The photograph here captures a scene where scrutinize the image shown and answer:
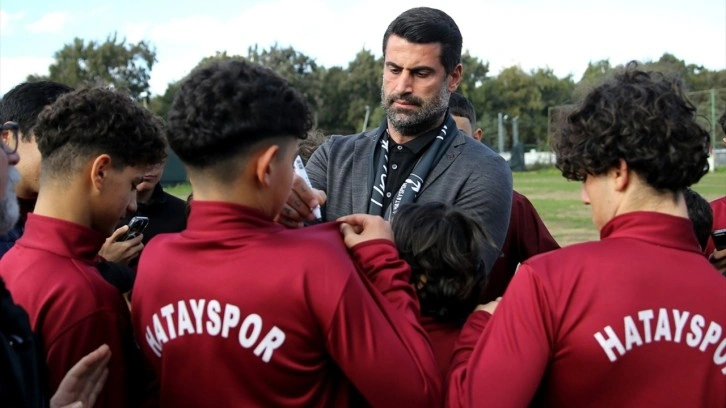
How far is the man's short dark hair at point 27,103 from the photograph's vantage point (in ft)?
11.9

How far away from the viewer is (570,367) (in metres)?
2.18

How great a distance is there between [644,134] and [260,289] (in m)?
1.22

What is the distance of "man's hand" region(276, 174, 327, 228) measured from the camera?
2.55 metres

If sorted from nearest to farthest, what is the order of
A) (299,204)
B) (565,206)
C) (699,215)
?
(299,204) → (699,215) → (565,206)

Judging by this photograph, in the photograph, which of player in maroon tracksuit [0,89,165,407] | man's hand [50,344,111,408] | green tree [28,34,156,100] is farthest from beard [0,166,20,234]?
green tree [28,34,156,100]

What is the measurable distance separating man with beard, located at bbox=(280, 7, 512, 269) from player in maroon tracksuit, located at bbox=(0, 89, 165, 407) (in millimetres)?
1004

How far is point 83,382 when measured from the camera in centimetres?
222

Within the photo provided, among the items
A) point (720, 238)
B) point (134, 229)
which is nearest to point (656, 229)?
point (720, 238)

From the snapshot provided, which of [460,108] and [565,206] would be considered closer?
Answer: [460,108]

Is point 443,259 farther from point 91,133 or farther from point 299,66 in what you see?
point 299,66

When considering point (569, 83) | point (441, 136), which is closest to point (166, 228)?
point (441, 136)

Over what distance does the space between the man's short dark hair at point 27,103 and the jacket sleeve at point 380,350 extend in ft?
7.26

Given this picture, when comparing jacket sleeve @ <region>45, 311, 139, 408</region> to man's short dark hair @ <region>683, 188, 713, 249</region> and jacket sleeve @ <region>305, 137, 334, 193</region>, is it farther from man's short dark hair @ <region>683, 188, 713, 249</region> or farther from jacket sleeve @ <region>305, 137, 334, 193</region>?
man's short dark hair @ <region>683, 188, 713, 249</region>

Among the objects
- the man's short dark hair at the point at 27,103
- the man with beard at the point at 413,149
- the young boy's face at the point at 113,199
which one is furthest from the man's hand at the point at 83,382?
the man's short dark hair at the point at 27,103
